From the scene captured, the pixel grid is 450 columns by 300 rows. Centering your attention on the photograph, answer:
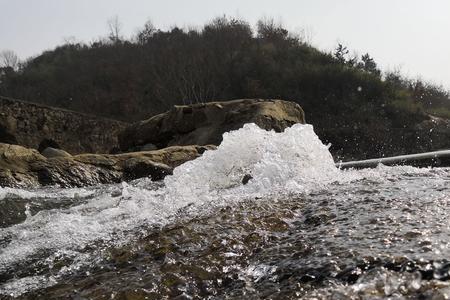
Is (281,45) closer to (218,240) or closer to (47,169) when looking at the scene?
(47,169)

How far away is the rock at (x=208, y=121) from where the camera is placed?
353 inches

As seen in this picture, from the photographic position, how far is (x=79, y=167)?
614 cm

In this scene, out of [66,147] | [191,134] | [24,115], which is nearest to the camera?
[191,134]

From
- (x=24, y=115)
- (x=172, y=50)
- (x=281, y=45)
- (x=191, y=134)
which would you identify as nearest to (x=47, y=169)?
(x=191, y=134)

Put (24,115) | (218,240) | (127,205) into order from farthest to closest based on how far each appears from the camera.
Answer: (24,115)
(127,205)
(218,240)

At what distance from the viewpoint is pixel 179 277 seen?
69.7 inches

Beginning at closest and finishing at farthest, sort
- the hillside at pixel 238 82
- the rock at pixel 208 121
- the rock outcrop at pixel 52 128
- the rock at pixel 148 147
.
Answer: the rock at pixel 208 121 < the rock at pixel 148 147 < the rock outcrop at pixel 52 128 < the hillside at pixel 238 82

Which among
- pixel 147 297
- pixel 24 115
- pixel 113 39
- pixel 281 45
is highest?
pixel 113 39

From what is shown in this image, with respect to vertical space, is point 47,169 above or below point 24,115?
below

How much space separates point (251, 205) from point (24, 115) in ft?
46.1

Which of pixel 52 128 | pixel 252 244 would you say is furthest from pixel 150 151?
pixel 52 128

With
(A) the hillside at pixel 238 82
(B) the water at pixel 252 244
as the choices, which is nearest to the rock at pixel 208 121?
(B) the water at pixel 252 244

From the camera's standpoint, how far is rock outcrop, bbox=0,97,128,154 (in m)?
14.8

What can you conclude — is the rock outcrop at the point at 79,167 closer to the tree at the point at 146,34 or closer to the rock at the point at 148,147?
the rock at the point at 148,147
